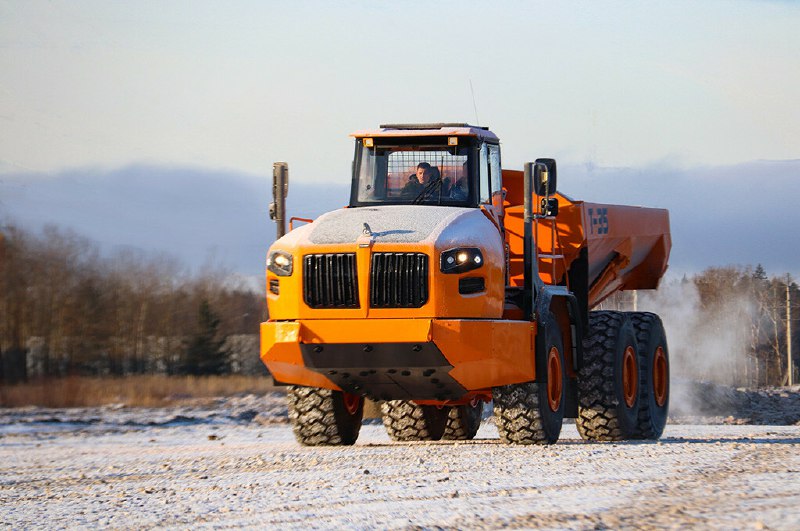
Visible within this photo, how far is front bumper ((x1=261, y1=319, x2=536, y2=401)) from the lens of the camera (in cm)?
1248

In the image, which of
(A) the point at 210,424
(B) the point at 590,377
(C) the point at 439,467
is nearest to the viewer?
(C) the point at 439,467

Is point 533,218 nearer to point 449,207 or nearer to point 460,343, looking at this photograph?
point 449,207

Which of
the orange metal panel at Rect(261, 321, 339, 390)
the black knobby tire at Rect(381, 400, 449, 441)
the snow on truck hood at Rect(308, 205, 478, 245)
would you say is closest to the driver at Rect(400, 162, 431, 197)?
the snow on truck hood at Rect(308, 205, 478, 245)

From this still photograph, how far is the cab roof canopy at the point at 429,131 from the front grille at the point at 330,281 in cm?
203

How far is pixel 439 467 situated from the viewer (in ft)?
36.2

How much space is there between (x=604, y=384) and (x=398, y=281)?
411 centimetres

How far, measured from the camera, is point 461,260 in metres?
12.5

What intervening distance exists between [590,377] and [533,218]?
8.50ft

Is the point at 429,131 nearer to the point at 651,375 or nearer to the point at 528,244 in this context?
the point at 528,244

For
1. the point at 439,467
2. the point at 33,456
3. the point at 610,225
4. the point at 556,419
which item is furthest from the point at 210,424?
the point at 439,467

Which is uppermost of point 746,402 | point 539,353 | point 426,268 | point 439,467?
point 426,268

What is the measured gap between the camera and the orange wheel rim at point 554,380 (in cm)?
1410

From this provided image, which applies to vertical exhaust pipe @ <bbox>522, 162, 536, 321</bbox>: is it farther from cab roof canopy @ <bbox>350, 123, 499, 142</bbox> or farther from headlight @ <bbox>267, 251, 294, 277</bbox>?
headlight @ <bbox>267, 251, 294, 277</bbox>

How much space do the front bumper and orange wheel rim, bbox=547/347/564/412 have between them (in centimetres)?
84
